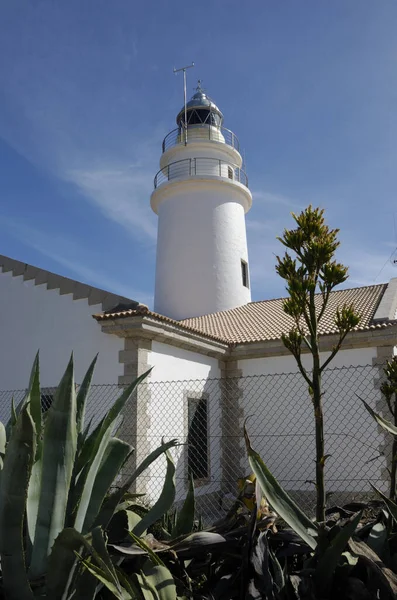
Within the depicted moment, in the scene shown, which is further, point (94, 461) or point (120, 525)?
point (120, 525)

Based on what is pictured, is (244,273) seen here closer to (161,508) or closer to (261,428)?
(261,428)

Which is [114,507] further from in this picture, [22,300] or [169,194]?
[169,194]

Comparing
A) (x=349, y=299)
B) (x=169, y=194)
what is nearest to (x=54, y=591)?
(x=349, y=299)

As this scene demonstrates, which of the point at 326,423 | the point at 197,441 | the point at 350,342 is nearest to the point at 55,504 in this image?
the point at 197,441

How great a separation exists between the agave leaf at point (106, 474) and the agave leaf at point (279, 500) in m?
0.58

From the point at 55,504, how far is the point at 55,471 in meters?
0.11

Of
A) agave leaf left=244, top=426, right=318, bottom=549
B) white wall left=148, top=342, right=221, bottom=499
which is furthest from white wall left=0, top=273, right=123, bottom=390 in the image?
agave leaf left=244, top=426, right=318, bottom=549

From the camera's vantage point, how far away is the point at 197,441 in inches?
362

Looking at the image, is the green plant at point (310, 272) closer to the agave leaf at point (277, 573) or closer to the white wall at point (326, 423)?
the agave leaf at point (277, 573)

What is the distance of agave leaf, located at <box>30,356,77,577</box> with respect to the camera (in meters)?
1.76

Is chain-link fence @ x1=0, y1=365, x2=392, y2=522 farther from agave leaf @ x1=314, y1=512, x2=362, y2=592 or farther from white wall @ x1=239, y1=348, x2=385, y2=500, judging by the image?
agave leaf @ x1=314, y1=512, x2=362, y2=592

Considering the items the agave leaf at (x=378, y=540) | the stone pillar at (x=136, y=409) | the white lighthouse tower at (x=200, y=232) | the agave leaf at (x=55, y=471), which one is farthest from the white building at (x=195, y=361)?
the agave leaf at (x=55, y=471)

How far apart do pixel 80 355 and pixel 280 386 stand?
3.73m

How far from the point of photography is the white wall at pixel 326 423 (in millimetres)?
8672
